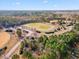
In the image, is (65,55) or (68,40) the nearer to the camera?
(65,55)

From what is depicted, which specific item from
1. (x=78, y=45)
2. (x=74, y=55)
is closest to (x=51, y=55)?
(x=74, y=55)

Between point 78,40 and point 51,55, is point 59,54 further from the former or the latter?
point 78,40

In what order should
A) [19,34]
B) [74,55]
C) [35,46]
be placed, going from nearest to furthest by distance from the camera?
[74,55], [35,46], [19,34]

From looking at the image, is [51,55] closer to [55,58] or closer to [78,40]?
[55,58]

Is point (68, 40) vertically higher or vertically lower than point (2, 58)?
higher

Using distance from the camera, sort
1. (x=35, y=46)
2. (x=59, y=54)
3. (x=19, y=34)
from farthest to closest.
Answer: (x=19, y=34), (x=35, y=46), (x=59, y=54)

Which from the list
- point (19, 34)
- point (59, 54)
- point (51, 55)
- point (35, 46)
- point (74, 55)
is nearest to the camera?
point (51, 55)

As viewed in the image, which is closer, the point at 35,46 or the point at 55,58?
the point at 55,58

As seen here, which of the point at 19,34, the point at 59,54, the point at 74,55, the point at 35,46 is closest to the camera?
the point at 59,54

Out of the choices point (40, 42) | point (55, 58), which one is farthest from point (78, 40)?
point (55, 58)
